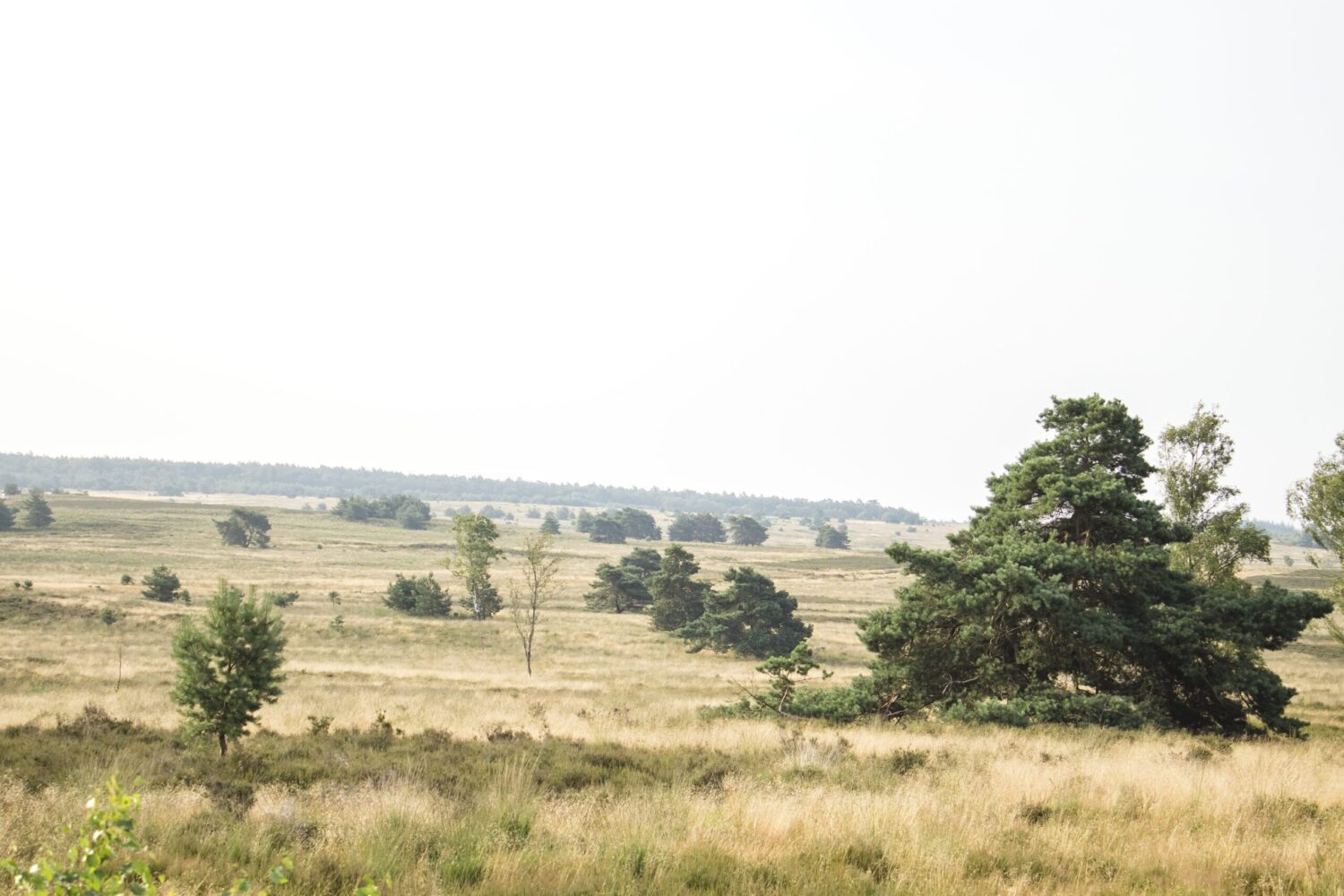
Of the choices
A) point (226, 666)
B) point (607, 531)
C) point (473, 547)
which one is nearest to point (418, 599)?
point (473, 547)

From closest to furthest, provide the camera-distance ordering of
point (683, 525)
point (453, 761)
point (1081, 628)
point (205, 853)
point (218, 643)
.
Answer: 1. point (205, 853)
2. point (453, 761)
3. point (218, 643)
4. point (1081, 628)
5. point (683, 525)

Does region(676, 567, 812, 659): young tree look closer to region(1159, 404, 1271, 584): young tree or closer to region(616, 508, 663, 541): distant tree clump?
region(1159, 404, 1271, 584): young tree

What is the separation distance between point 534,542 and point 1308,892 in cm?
3848

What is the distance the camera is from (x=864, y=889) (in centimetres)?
598

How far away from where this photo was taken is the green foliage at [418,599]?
189 feet

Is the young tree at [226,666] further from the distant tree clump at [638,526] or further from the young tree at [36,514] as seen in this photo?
the distant tree clump at [638,526]

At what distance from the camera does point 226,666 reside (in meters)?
15.5

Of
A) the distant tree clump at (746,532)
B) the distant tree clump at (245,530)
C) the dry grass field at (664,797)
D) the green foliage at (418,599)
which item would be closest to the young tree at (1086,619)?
the dry grass field at (664,797)

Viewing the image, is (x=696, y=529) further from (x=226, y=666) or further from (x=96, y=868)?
(x=96, y=868)

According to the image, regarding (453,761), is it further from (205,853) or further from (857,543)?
(857,543)

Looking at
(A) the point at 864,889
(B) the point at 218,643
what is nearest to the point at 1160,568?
(A) the point at 864,889

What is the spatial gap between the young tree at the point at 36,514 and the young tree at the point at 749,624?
10087 centimetres

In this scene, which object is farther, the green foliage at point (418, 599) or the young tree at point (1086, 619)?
the green foliage at point (418, 599)

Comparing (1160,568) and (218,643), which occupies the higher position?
(1160,568)
